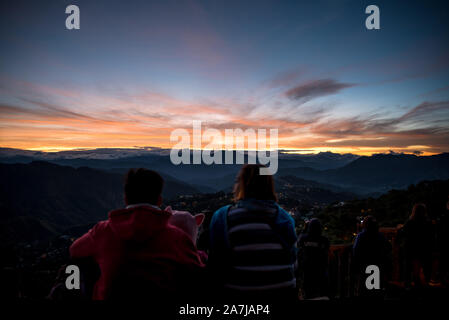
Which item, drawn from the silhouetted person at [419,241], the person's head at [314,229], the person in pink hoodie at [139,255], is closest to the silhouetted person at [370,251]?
the silhouetted person at [419,241]

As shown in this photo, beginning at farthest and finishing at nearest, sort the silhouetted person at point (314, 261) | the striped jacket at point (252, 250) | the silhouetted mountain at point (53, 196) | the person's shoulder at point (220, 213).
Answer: the silhouetted mountain at point (53, 196) < the silhouetted person at point (314, 261) < the person's shoulder at point (220, 213) < the striped jacket at point (252, 250)

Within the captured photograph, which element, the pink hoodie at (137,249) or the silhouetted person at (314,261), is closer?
the pink hoodie at (137,249)

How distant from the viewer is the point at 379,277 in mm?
3584

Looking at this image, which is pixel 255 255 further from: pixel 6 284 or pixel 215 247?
pixel 6 284

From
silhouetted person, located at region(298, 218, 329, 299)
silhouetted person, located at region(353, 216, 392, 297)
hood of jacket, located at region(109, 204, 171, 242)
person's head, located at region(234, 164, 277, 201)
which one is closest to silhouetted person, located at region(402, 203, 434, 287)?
silhouetted person, located at region(353, 216, 392, 297)

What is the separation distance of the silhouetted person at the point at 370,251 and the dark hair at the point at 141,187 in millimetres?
3666

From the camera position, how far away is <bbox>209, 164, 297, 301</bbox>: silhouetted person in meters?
1.57

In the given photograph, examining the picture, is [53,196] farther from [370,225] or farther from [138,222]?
[370,225]

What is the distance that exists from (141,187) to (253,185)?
2.84 feet

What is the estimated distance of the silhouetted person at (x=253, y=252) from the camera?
1.57 metres

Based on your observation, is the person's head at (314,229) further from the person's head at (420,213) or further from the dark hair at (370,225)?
the person's head at (420,213)

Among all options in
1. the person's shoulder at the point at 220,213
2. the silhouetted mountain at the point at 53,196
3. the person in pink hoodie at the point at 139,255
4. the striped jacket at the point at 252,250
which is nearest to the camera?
the person in pink hoodie at the point at 139,255

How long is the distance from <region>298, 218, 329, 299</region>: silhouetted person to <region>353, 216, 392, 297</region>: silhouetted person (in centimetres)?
61

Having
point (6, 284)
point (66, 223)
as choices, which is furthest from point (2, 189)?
point (6, 284)
